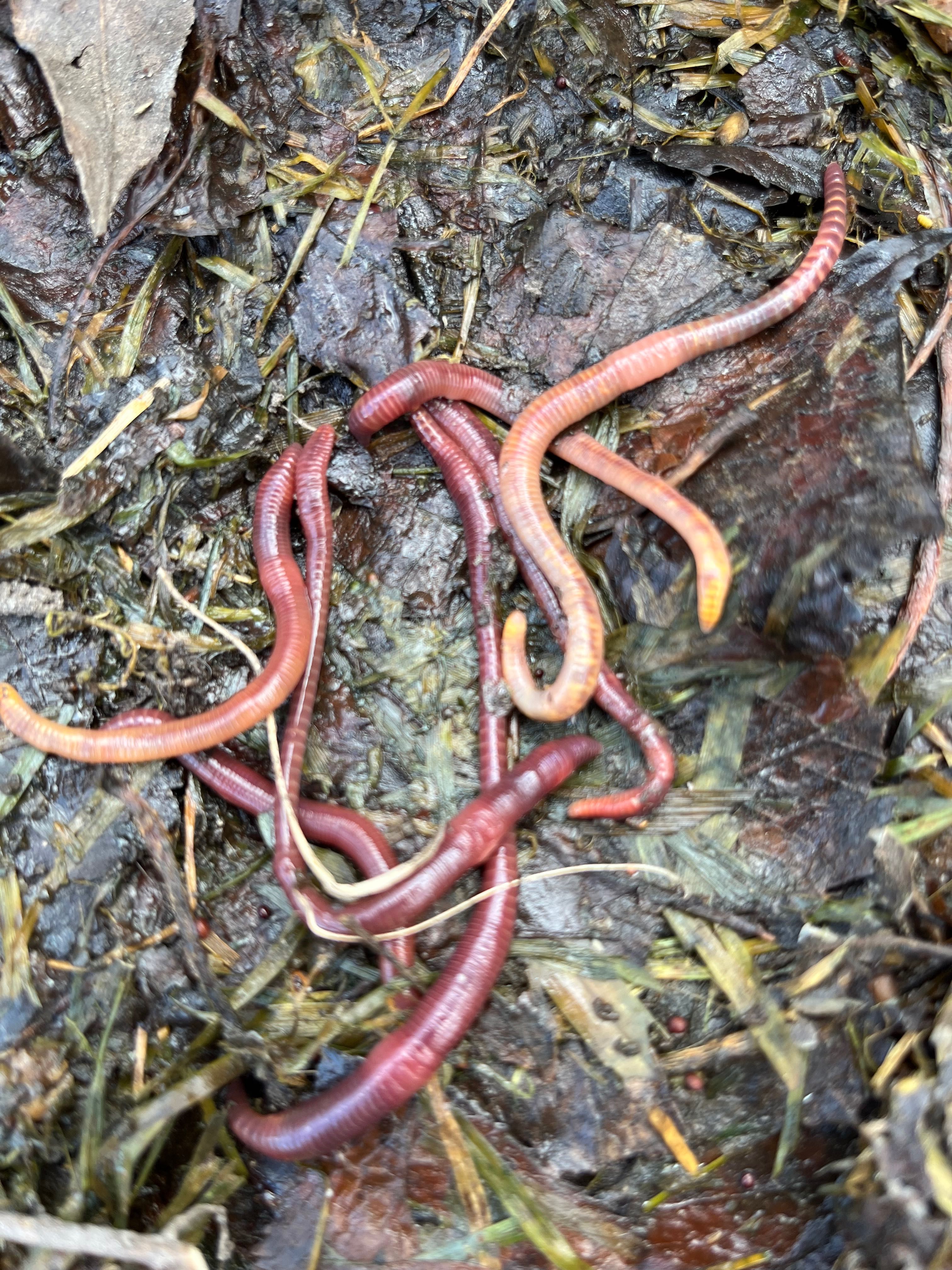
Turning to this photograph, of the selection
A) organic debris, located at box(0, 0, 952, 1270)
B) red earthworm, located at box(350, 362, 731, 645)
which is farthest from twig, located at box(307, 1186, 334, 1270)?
red earthworm, located at box(350, 362, 731, 645)

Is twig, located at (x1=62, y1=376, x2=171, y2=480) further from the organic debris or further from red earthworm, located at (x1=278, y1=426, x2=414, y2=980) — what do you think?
red earthworm, located at (x1=278, y1=426, x2=414, y2=980)

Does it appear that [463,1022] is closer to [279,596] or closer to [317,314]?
[279,596]

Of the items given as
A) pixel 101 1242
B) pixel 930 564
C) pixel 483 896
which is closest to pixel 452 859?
pixel 483 896

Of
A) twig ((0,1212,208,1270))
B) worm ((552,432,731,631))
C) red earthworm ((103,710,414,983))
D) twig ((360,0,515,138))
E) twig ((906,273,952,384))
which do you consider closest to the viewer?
twig ((0,1212,208,1270))

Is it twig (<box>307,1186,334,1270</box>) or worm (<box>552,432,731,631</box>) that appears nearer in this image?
twig (<box>307,1186,334,1270</box>)

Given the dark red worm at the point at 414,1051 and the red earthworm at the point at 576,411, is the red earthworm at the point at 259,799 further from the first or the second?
the red earthworm at the point at 576,411

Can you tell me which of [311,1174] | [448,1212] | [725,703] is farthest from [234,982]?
[725,703]

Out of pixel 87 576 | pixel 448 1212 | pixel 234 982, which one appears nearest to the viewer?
pixel 448 1212
